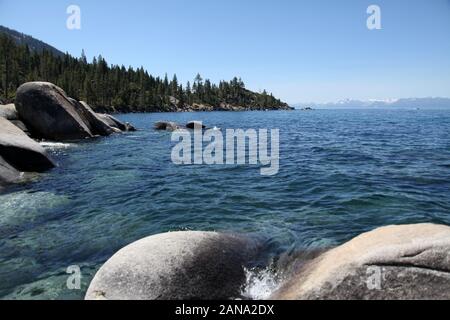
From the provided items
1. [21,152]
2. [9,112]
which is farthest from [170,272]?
[9,112]

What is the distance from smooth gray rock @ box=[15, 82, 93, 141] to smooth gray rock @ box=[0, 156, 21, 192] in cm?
1538

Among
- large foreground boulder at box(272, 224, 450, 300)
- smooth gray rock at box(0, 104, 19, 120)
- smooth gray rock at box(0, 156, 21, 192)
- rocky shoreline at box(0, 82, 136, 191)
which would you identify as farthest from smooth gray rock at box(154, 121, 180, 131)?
large foreground boulder at box(272, 224, 450, 300)

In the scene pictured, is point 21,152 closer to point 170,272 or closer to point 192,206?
point 192,206

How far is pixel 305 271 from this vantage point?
8648 mm

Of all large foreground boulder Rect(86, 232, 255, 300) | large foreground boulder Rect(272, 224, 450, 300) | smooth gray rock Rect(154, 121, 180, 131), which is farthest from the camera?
smooth gray rock Rect(154, 121, 180, 131)

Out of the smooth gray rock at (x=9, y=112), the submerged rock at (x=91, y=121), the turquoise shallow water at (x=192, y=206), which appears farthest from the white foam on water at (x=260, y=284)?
the submerged rock at (x=91, y=121)

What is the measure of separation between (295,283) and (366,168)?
15.6m

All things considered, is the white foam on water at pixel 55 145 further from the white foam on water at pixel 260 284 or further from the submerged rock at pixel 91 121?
the white foam on water at pixel 260 284

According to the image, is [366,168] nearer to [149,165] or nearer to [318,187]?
[318,187]

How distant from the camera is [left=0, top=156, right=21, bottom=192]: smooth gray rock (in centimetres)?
1839

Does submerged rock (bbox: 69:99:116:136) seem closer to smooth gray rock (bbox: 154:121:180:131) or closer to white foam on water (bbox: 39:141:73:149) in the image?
white foam on water (bbox: 39:141:73:149)

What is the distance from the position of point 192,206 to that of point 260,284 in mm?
7010

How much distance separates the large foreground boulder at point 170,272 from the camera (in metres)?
7.57

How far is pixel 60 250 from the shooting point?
37.0 ft
